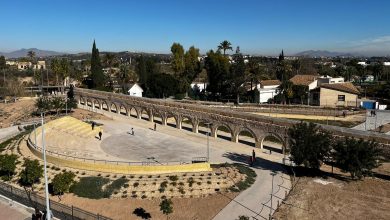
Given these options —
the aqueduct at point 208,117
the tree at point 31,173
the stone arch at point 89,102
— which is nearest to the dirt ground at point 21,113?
the aqueduct at point 208,117

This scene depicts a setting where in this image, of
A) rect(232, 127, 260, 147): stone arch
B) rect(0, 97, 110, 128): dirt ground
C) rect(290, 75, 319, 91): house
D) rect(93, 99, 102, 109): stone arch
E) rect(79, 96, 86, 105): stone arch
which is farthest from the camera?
rect(79, 96, 86, 105): stone arch

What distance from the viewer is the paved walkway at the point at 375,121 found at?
5312 cm

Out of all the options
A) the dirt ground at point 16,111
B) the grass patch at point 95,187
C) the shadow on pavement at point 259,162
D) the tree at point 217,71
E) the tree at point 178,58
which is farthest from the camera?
the tree at point 178,58

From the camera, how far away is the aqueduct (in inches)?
1513

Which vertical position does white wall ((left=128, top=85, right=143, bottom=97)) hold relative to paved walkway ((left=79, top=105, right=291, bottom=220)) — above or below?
above

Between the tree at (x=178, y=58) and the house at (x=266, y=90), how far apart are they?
65.0ft

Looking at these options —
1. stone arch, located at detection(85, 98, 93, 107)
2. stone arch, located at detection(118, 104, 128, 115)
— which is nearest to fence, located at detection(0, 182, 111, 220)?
stone arch, located at detection(118, 104, 128, 115)

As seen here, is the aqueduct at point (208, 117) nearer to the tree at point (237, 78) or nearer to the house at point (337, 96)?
the tree at point (237, 78)

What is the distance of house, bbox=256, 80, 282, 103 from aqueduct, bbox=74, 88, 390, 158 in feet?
81.2

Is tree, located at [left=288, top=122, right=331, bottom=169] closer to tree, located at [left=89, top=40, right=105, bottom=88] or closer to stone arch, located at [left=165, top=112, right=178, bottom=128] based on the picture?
stone arch, located at [left=165, top=112, right=178, bottom=128]

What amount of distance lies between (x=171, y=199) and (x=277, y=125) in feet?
60.1

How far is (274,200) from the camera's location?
29125 mm

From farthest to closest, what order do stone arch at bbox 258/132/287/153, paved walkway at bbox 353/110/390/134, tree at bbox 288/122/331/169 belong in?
1. paved walkway at bbox 353/110/390/134
2. stone arch at bbox 258/132/287/153
3. tree at bbox 288/122/331/169

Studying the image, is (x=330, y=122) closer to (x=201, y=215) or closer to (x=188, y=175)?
(x=188, y=175)
